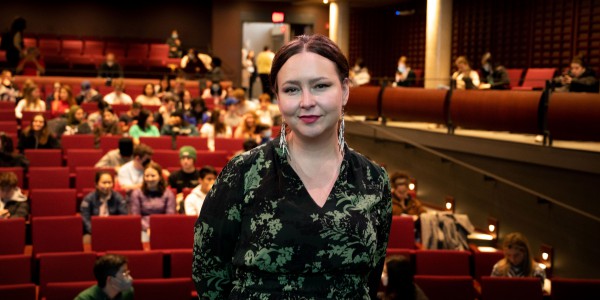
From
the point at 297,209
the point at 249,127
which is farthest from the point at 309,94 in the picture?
the point at 249,127

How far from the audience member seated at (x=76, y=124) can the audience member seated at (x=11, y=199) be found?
3.83 metres

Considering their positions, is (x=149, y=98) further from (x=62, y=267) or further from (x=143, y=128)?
(x=62, y=267)

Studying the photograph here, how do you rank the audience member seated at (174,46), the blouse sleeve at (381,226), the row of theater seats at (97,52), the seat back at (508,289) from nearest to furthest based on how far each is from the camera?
the blouse sleeve at (381,226) → the seat back at (508,289) → the row of theater seats at (97,52) → the audience member seated at (174,46)

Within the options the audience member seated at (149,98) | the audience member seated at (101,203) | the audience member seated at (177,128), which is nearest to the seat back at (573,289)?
the audience member seated at (101,203)

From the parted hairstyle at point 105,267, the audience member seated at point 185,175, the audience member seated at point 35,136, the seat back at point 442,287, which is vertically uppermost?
the audience member seated at point 35,136

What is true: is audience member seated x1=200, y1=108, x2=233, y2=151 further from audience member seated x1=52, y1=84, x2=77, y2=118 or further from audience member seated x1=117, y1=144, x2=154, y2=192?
audience member seated x1=117, y1=144, x2=154, y2=192

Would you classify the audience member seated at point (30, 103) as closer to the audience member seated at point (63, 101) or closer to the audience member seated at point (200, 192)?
the audience member seated at point (63, 101)

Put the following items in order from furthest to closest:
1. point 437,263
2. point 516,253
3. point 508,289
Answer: point 437,263 → point 516,253 → point 508,289

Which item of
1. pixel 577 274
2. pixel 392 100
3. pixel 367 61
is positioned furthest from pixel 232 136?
pixel 367 61

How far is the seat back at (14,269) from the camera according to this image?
217 inches

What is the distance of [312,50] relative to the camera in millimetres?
1688

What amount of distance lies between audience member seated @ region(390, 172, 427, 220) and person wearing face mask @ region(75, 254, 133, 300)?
3358 mm

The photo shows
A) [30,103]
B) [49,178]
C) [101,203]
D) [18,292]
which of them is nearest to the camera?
[18,292]

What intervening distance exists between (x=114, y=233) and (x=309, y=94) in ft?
16.9
